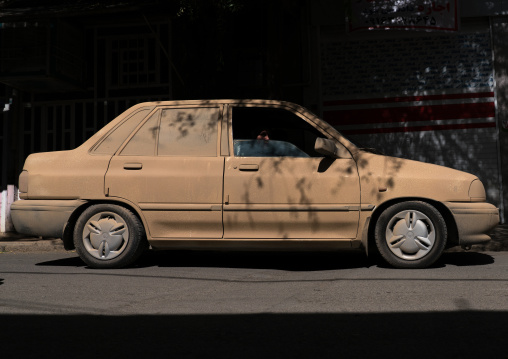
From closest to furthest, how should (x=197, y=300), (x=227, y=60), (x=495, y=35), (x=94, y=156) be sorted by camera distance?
(x=197, y=300) < (x=94, y=156) < (x=227, y=60) < (x=495, y=35)

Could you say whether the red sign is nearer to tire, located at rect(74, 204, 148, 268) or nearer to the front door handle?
the front door handle

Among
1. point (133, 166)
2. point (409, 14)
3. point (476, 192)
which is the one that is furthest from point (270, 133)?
point (409, 14)

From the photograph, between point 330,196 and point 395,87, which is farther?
point 395,87

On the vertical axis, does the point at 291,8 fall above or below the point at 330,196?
above

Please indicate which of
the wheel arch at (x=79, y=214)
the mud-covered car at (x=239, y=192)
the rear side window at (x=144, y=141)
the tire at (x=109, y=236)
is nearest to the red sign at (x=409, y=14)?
the mud-covered car at (x=239, y=192)

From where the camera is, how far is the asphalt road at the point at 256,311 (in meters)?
3.59

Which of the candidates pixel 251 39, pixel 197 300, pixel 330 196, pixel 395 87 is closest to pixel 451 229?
pixel 330 196

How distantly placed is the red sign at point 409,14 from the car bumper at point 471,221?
21.1 feet

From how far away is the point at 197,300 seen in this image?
5.05 meters

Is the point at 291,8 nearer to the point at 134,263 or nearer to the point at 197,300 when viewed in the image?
the point at 134,263

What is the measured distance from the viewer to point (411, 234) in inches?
258

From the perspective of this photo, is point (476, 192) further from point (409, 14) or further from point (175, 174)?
point (409, 14)

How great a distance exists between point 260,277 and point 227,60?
5451 millimetres

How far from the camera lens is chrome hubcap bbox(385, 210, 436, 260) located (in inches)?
257
